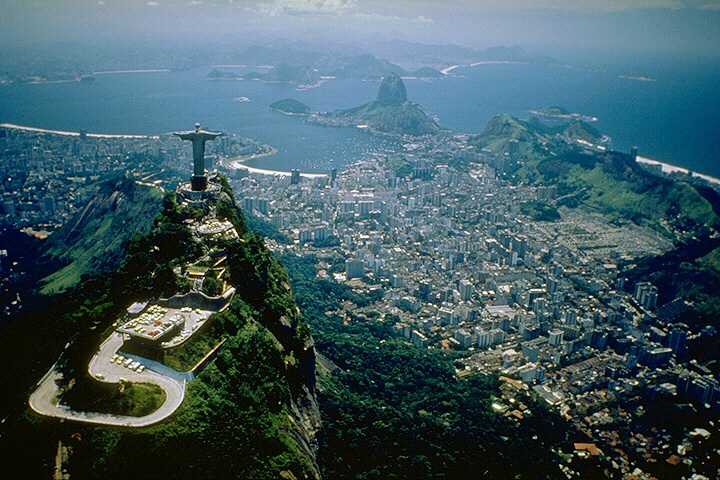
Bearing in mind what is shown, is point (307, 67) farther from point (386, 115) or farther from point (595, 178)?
point (595, 178)

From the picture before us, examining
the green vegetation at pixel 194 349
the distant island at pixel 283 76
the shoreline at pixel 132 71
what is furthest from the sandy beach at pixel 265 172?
the shoreline at pixel 132 71

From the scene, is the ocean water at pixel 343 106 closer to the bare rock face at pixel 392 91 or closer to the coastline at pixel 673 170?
the coastline at pixel 673 170

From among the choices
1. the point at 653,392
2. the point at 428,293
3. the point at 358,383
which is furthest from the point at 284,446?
the point at 428,293

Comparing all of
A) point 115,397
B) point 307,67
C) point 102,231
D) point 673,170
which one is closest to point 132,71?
point 307,67

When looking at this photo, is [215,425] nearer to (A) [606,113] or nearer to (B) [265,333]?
(B) [265,333]

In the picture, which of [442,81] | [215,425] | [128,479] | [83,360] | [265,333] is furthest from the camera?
[442,81]

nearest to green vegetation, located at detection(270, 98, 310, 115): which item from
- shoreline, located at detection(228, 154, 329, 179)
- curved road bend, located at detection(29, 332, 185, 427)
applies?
shoreline, located at detection(228, 154, 329, 179)
